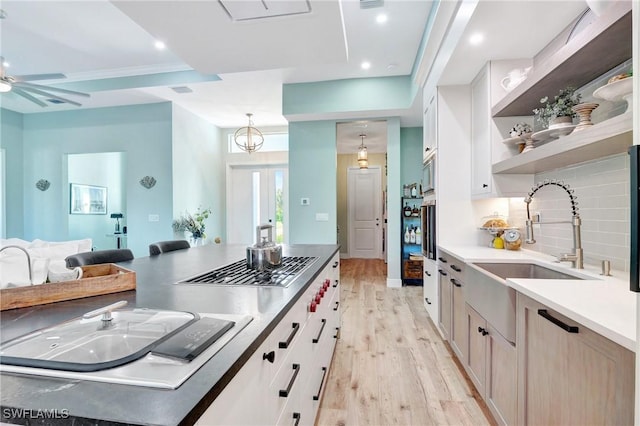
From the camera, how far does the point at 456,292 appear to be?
2.29 meters

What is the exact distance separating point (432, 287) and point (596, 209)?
1615 millimetres

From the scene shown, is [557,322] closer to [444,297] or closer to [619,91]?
[619,91]

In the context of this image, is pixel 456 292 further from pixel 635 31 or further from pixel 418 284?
pixel 418 284

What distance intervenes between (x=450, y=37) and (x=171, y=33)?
2131 mm

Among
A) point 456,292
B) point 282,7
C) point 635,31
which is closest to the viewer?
point 635,31

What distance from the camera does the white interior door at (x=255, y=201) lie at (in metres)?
6.87

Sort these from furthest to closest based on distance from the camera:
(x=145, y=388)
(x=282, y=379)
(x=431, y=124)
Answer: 1. (x=431, y=124)
2. (x=282, y=379)
3. (x=145, y=388)

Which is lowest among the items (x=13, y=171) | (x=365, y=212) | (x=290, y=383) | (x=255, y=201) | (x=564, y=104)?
(x=290, y=383)

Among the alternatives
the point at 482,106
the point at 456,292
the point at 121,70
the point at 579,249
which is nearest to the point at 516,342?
the point at 579,249

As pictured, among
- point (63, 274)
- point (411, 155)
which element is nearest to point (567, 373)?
point (63, 274)

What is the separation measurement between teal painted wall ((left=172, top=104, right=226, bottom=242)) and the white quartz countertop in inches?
205

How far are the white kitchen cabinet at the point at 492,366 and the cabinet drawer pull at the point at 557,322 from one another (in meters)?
A: 0.34

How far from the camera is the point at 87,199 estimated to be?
6320 millimetres

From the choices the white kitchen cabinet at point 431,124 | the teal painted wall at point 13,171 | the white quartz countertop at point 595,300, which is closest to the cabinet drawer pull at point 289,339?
the white quartz countertop at point 595,300
